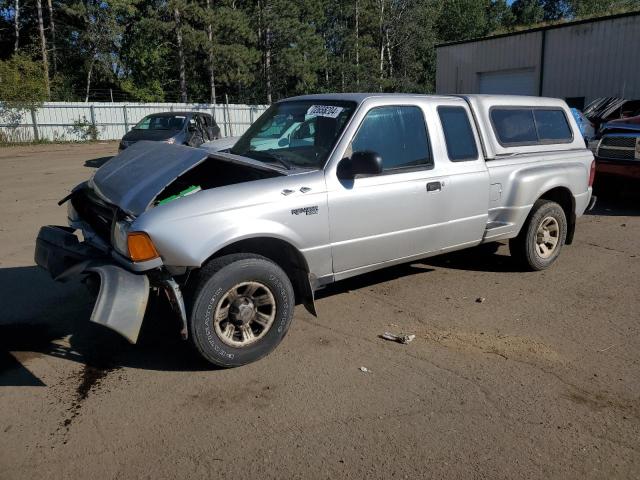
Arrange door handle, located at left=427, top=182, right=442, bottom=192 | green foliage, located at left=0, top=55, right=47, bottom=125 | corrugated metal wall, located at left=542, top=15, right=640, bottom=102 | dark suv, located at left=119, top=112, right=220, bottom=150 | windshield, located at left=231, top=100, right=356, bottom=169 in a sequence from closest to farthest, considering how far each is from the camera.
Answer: windshield, located at left=231, top=100, right=356, bottom=169, door handle, located at left=427, top=182, right=442, bottom=192, dark suv, located at left=119, top=112, right=220, bottom=150, corrugated metal wall, located at left=542, top=15, right=640, bottom=102, green foliage, located at left=0, top=55, right=47, bottom=125

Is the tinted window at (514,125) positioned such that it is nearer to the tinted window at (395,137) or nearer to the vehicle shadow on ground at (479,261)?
the tinted window at (395,137)

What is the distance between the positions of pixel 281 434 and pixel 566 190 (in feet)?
15.0

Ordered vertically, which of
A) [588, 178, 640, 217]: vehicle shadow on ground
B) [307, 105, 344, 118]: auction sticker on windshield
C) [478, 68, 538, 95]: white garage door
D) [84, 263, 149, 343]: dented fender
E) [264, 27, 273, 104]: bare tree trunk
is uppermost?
[264, 27, 273, 104]: bare tree trunk

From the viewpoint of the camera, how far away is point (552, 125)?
6316 mm

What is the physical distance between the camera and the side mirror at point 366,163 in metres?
4.18

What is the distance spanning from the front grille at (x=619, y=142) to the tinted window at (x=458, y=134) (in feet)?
19.3

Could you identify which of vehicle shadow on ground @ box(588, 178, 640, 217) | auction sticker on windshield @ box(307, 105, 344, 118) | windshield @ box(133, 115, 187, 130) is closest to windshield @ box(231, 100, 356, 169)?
auction sticker on windshield @ box(307, 105, 344, 118)

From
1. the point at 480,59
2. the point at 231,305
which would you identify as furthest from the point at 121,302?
the point at 480,59

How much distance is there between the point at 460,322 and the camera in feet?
15.7

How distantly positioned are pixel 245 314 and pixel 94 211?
1563 mm

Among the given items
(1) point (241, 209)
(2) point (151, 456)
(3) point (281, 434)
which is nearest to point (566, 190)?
(1) point (241, 209)

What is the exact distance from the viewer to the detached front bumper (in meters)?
3.30

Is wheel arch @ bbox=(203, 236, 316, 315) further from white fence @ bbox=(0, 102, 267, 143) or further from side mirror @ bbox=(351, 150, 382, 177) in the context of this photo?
white fence @ bbox=(0, 102, 267, 143)

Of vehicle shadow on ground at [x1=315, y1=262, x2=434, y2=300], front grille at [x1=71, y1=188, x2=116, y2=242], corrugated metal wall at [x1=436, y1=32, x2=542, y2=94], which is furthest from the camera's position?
corrugated metal wall at [x1=436, y1=32, x2=542, y2=94]
